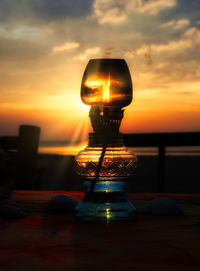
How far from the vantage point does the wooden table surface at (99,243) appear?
0.84 metres

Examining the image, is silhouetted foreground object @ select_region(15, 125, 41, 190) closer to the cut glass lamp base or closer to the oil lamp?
the oil lamp

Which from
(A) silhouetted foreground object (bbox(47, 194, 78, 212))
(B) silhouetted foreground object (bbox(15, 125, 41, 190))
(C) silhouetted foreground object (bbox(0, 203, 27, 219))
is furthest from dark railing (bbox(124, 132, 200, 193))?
(C) silhouetted foreground object (bbox(0, 203, 27, 219))

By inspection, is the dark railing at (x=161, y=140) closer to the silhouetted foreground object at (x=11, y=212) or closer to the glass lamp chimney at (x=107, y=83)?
the glass lamp chimney at (x=107, y=83)

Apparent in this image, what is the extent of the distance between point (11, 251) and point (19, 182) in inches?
122

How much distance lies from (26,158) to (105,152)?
261cm

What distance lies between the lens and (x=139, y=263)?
2.79 ft

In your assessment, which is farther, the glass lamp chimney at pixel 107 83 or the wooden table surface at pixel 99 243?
the glass lamp chimney at pixel 107 83

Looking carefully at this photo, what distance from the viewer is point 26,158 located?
13.2ft

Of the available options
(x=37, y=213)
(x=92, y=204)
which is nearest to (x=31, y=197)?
(x=37, y=213)

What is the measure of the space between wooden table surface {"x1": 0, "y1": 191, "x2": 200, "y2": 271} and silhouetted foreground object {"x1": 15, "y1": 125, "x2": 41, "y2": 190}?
8.17ft

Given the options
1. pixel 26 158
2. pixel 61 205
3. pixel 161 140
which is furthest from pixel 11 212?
pixel 161 140

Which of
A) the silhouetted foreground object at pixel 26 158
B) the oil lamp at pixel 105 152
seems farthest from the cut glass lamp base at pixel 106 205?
the silhouetted foreground object at pixel 26 158

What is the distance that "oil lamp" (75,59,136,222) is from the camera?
145 centimetres

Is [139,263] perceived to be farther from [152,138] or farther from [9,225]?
[152,138]
